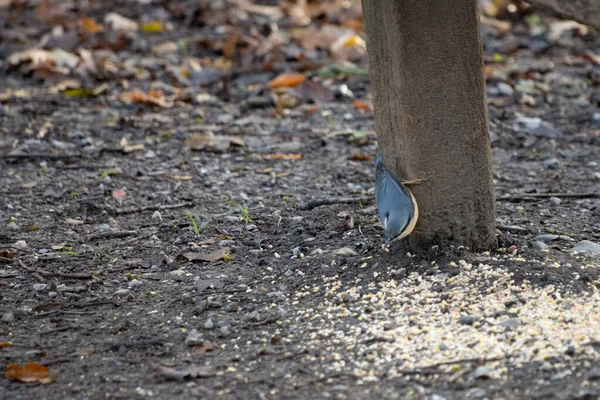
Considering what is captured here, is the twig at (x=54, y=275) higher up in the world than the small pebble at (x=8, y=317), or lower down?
higher up

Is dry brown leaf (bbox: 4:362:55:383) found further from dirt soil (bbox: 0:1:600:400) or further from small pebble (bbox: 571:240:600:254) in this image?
small pebble (bbox: 571:240:600:254)

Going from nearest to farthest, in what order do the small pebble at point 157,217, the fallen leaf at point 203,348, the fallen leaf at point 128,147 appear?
the fallen leaf at point 203,348
the small pebble at point 157,217
the fallen leaf at point 128,147

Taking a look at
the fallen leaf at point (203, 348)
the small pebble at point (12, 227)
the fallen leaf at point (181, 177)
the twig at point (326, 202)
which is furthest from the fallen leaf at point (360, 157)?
the fallen leaf at point (203, 348)

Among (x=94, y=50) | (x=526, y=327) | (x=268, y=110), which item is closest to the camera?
(x=526, y=327)

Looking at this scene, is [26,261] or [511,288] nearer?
[511,288]

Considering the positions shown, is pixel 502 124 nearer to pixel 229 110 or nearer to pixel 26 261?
pixel 229 110

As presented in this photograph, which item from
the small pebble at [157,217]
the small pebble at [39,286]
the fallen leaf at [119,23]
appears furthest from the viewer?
the fallen leaf at [119,23]

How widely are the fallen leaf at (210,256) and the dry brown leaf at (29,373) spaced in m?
0.97

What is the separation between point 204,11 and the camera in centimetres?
825

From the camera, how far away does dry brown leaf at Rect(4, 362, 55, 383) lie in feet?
8.66

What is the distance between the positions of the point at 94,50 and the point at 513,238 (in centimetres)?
471

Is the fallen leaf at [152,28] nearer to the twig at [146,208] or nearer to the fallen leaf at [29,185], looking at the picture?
the fallen leaf at [29,185]

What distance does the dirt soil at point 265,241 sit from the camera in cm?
262

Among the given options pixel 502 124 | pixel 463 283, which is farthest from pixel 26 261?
pixel 502 124
